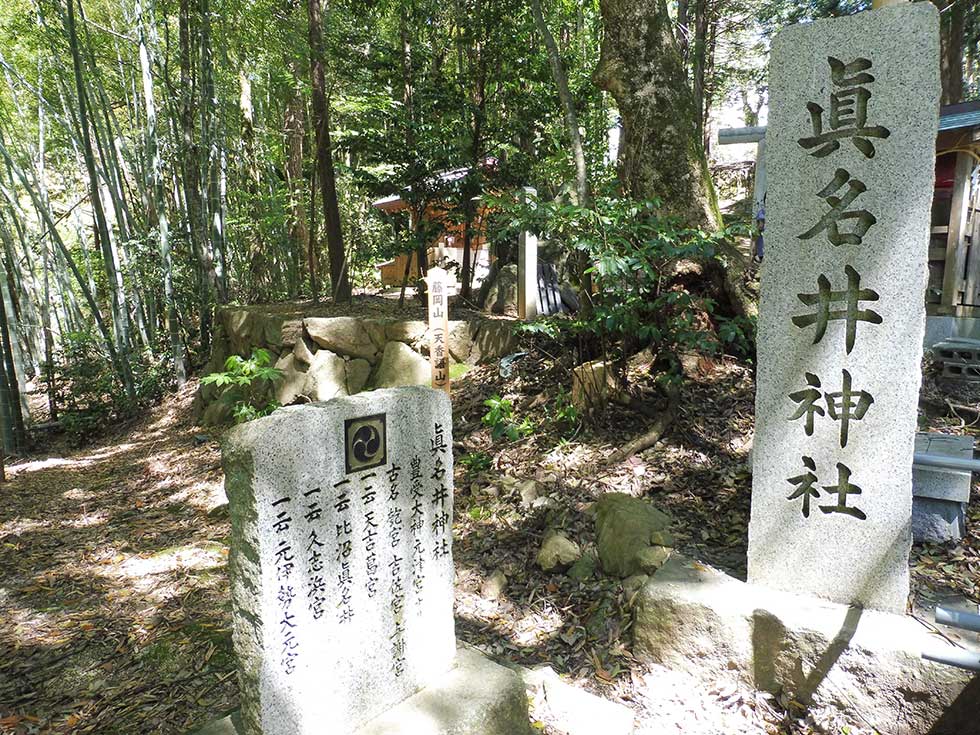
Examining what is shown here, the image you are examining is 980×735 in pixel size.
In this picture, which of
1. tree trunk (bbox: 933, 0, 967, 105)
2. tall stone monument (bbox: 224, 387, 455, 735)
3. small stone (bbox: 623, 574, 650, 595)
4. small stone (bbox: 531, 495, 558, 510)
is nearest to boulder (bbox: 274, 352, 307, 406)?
small stone (bbox: 531, 495, 558, 510)

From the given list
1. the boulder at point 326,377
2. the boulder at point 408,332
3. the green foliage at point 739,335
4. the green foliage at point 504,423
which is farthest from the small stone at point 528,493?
the boulder at point 326,377

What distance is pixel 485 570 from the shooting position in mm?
3689

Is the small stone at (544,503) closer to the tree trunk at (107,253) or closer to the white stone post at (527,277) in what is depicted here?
the white stone post at (527,277)

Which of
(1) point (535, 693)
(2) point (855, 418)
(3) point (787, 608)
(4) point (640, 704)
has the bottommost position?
(4) point (640, 704)

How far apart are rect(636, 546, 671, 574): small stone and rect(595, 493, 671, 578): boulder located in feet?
0.06

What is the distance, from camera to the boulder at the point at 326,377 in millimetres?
6828

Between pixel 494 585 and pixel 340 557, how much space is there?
1.85 meters

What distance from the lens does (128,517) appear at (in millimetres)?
5117

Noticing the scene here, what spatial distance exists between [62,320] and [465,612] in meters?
13.7

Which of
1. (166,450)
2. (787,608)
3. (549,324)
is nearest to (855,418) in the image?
(787,608)

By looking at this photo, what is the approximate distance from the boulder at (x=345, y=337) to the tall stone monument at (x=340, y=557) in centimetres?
474

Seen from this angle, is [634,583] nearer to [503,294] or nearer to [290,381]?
[503,294]

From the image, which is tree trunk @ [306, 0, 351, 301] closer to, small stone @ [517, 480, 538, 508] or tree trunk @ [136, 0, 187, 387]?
tree trunk @ [136, 0, 187, 387]

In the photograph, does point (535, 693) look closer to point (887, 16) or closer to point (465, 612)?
point (465, 612)
